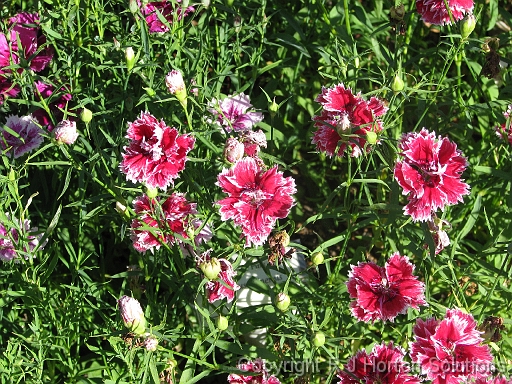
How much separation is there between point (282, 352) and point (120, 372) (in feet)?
1.99

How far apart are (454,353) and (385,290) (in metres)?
0.27

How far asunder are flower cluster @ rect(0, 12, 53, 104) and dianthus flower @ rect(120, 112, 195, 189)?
613mm

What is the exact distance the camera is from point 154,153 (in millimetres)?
1856

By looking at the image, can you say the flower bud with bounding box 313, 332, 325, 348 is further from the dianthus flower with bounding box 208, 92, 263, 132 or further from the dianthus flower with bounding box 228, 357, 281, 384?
the dianthus flower with bounding box 208, 92, 263, 132

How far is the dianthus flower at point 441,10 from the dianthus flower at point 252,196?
80cm

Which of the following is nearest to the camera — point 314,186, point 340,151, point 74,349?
point 340,151

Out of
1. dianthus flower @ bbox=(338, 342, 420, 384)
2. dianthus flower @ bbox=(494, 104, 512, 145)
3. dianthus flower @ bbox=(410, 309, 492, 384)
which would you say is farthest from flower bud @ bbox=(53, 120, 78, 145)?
dianthus flower @ bbox=(494, 104, 512, 145)

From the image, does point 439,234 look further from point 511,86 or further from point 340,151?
point 511,86

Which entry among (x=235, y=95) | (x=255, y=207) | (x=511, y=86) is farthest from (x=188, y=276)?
(x=511, y=86)

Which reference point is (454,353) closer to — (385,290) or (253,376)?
(385,290)

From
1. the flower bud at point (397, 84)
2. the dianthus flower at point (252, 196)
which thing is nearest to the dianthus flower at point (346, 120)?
the flower bud at point (397, 84)

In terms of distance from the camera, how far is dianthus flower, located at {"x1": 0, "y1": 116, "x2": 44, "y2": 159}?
7.57ft

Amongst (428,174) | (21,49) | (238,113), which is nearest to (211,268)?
(428,174)

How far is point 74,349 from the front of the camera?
2.61 m
